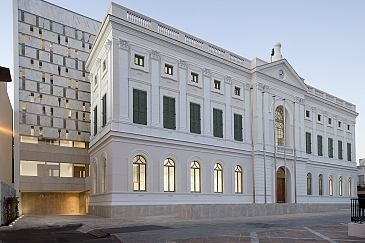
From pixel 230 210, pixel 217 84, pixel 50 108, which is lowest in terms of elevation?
pixel 230 210

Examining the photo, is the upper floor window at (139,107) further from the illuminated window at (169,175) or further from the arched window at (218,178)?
the arched window at (218,178)

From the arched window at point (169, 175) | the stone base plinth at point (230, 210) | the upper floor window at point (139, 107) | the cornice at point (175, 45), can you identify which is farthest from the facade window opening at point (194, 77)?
the stone base plinth at point (230, 210)

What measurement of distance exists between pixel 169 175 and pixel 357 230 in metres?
17.7

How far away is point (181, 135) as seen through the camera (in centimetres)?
3053

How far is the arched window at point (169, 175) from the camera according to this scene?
29344mm

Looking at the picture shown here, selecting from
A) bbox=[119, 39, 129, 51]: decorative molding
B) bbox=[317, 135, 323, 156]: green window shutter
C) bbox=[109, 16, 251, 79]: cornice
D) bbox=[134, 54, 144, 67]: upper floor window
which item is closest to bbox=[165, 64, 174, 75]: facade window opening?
bbox=[109, 16, 251, 79]: cornice

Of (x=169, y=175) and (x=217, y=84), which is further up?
(x=217, y=84)

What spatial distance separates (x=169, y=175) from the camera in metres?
29.7

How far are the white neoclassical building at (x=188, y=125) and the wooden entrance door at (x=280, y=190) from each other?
10 cm

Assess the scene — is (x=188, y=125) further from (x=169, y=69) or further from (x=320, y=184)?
(x=320, y=184)

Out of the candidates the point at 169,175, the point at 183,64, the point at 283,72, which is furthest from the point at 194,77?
the point at 283,72

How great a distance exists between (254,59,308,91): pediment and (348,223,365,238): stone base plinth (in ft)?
80.1

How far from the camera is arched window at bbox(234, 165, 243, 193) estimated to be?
34.5m

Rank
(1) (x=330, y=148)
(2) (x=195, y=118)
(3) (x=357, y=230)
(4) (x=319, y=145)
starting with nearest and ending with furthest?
(3) (x=357, y=230) < (2) (x=195, y=118) < (4) (x=319, y=145) < (1) (x=330, y=148)
